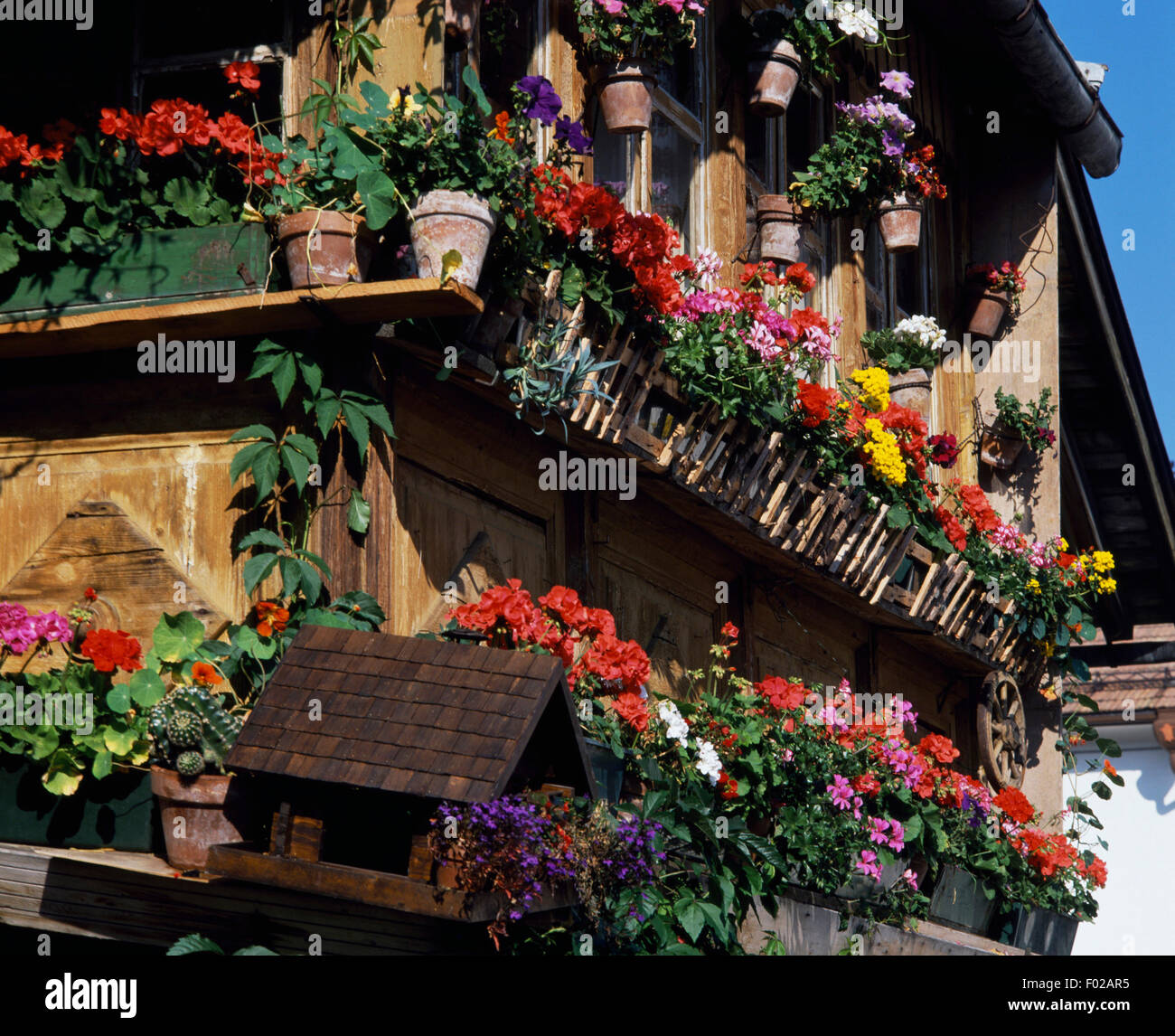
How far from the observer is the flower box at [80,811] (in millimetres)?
5273

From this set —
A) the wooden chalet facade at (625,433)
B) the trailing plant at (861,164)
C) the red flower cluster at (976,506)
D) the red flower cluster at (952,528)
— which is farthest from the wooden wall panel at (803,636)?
the trailing plant at (861,164)

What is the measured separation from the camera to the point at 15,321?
5.64 m

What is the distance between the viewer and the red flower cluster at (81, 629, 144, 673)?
5238mm

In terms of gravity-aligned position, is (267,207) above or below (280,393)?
above

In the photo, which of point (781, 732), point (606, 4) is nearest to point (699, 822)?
point (781, 732)

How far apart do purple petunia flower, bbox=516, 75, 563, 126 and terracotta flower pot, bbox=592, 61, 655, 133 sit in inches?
45.7

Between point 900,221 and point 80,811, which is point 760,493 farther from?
point 80,811

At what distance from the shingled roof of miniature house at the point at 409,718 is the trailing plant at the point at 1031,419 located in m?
6.43

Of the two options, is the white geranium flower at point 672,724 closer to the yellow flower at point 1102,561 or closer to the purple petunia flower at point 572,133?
the purple petunia flower at point 572,133

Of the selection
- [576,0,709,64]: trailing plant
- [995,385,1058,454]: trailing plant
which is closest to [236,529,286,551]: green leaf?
[576,0,709,64]: trailing plant

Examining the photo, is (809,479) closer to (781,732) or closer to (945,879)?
(781,732)

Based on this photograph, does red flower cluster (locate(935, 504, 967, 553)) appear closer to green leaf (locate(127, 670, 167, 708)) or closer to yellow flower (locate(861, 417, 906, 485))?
yellow flower (locate(861, 417, 906, 485))
